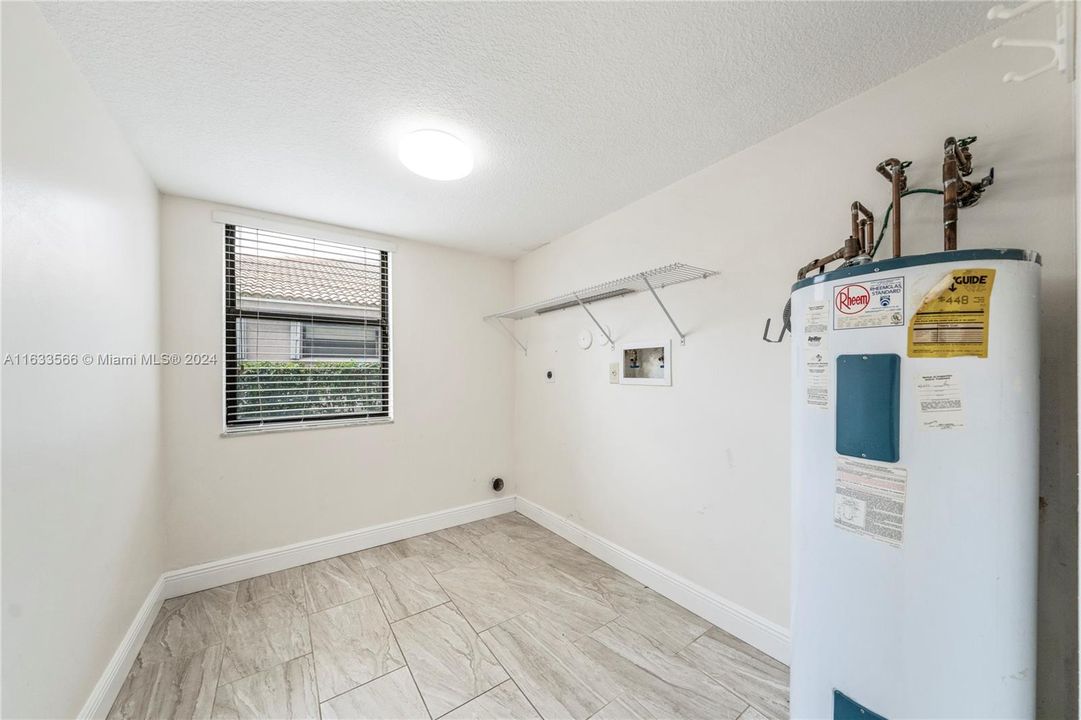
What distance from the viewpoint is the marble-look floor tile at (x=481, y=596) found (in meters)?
2.00

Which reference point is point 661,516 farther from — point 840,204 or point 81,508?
point 81,508

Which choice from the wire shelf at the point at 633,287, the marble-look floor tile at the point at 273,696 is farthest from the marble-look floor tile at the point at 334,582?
the wire shelf at the point at 633,287

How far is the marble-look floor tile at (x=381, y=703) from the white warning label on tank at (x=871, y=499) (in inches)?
62.3

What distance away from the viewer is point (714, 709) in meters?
1.46

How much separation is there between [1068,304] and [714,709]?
1700mm

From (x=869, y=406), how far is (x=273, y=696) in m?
2.32

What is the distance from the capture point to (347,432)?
2.76 meters

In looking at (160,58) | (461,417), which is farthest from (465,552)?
(160,58)

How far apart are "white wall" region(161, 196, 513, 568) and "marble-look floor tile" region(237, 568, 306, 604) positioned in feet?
0.60

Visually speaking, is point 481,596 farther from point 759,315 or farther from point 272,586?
point 759,315

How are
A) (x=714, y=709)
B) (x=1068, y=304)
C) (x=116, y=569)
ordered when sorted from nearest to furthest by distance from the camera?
(x=1068, y=304), (x=714, y=709), (x=116, y=569)

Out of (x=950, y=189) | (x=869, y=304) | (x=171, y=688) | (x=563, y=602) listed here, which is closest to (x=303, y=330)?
(x=171, y=688)

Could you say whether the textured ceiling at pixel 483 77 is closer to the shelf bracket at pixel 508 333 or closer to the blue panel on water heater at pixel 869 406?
the blue panel on water heater at pixel 869 406

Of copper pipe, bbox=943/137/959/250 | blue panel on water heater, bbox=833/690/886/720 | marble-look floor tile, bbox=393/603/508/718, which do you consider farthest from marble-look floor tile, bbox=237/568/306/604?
copper pipe, bbox=943/137/959/250
